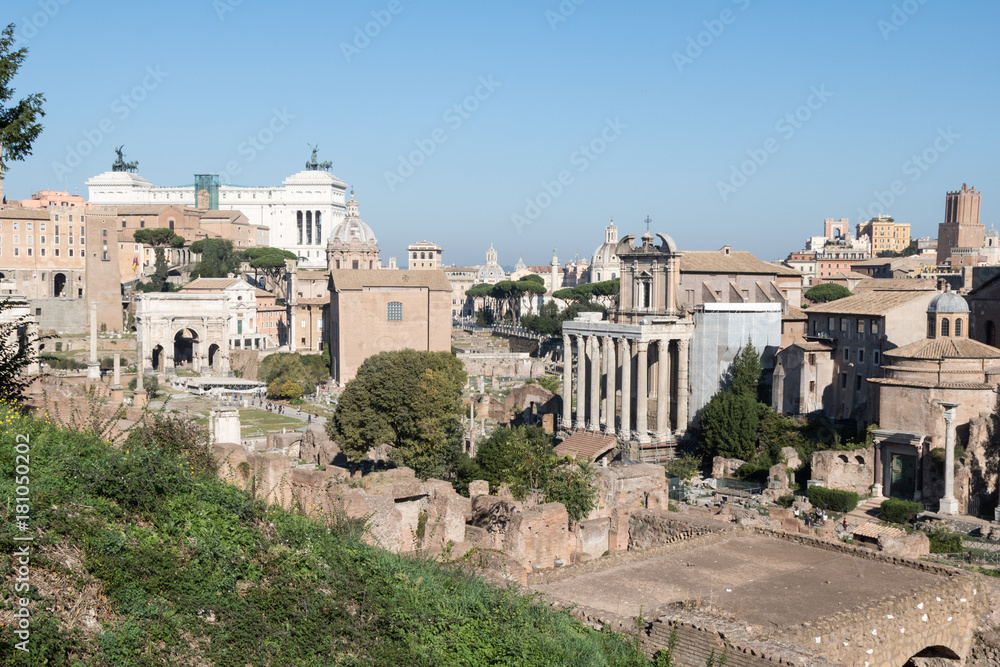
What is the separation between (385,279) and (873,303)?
111 ft

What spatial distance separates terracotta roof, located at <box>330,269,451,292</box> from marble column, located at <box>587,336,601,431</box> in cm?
2307

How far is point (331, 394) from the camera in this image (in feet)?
189

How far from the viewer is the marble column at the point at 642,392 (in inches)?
→ 1480

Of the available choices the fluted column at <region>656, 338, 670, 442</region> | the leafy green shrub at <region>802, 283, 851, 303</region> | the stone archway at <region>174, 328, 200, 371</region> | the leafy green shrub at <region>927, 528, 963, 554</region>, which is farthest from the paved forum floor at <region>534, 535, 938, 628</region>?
the stone archway at <region>174, 328, 200, 371</region>

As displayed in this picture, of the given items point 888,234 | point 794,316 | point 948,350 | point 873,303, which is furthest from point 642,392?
point 888,234

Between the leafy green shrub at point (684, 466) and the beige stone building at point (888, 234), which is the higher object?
the beige stone building at point (888, 234)

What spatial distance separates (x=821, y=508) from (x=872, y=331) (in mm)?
9114

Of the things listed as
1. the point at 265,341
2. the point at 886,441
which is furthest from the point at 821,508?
the point at 265,341

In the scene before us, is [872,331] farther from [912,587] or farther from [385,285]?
[385,285]

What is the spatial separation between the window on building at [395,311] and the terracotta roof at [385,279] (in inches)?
45.1

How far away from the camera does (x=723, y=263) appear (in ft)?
142

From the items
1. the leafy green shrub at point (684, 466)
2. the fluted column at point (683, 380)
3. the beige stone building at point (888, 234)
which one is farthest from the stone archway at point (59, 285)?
the beige stone building at point (888, 234)

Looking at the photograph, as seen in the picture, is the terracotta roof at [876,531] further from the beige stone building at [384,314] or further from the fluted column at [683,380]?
the beige stone building at [384,314]

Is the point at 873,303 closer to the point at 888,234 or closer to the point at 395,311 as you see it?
the point at 395,311
